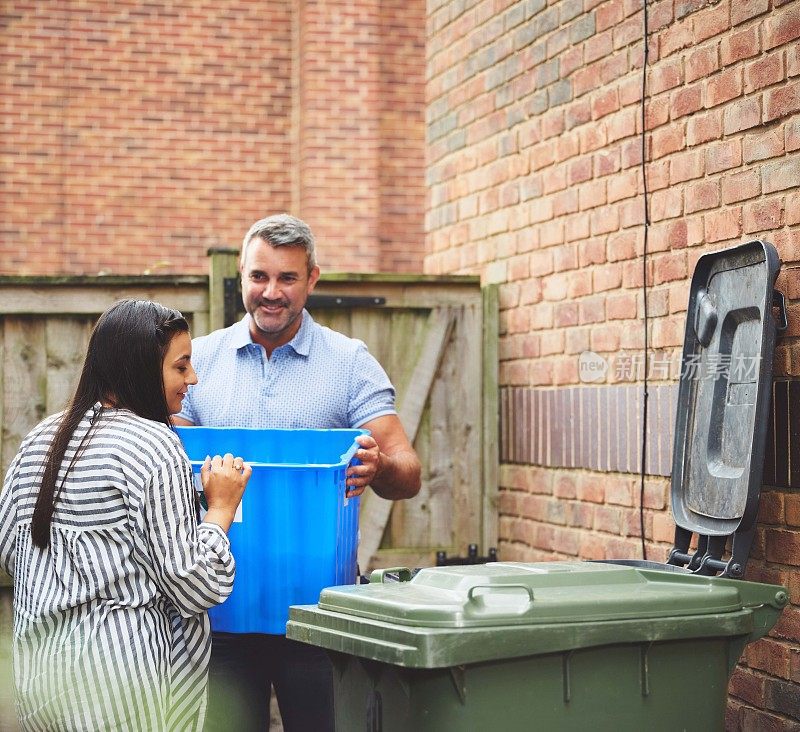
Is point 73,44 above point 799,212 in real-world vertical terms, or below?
above

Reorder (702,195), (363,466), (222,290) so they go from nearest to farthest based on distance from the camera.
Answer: (363,466) → (702,195) → (222,290)

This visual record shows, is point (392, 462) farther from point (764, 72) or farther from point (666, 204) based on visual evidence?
point (764, 72)

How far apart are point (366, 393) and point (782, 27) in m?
1.72

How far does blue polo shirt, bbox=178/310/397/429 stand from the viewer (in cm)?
370

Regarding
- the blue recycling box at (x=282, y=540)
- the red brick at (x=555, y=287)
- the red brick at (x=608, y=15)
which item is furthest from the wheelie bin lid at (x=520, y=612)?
the red brick at (x=608, y=15)

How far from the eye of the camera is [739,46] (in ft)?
12.7

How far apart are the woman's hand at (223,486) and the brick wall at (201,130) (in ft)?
22.2

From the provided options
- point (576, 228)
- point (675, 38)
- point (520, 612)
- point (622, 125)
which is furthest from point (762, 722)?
point (675, 38)

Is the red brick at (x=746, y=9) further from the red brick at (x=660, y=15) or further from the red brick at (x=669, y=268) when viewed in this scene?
the red brick at (x=669, y=268)

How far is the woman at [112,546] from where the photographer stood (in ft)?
9.01

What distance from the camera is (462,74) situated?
19.8ft

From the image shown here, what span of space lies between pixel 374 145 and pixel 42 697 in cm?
761

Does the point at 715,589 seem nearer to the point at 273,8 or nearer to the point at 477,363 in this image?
the point at 477,363

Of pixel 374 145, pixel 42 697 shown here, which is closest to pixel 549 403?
pixel 42 697
